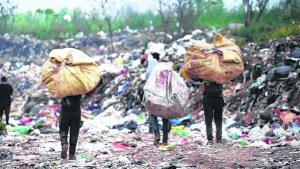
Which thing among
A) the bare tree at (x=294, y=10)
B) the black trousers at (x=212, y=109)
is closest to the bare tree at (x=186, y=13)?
the bare tree at (x=294, y=10)

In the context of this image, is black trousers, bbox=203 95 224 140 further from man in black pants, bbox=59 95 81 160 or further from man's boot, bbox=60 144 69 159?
man's boot, bbox=60 144 69 159

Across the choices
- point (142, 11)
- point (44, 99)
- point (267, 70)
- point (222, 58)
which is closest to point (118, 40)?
point (142, 11)

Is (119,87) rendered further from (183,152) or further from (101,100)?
(183,152)


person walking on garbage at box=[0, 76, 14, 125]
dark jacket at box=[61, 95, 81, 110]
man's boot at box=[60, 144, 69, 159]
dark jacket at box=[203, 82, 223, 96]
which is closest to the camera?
dark jacket at box=[61, 95, 81, 110]

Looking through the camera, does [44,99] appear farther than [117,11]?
No

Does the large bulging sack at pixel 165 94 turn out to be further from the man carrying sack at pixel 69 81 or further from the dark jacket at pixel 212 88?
the man carrying sack at pixel 69 81

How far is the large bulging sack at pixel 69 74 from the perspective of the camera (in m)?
6.02

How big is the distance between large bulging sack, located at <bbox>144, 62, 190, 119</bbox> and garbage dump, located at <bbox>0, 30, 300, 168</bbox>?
48cm

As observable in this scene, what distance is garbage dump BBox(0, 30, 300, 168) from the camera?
6109 millimetres

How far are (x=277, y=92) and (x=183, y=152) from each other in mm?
3946

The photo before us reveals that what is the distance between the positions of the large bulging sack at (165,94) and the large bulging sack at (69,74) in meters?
1.15

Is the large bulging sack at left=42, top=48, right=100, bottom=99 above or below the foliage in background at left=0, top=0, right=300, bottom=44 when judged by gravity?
below

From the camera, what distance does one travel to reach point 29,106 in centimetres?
1731

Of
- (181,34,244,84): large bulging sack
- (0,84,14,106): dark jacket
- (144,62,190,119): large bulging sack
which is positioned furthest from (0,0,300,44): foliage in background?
(144,62,190,119): large bulging sack
